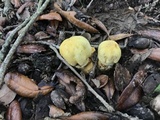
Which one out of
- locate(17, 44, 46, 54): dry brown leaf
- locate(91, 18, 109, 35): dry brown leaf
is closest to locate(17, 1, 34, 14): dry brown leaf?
locate(17, 44, 46, 54): dry brown leaf

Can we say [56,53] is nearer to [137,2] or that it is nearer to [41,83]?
[41,83]

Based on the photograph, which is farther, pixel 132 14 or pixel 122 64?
pixel 132 14

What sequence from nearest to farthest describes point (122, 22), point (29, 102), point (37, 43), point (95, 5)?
point (29, 102), point (37, 43), point (122, 22), point (95, 5)

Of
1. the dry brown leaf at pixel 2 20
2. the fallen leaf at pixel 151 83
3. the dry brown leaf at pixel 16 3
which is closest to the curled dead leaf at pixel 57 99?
the fallen leaf at pixel 151 83

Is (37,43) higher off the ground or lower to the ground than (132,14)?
higher

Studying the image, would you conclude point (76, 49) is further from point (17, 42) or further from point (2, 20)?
point (2, 20)

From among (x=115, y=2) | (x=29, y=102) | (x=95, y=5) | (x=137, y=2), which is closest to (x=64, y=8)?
(x=95, y=5)
